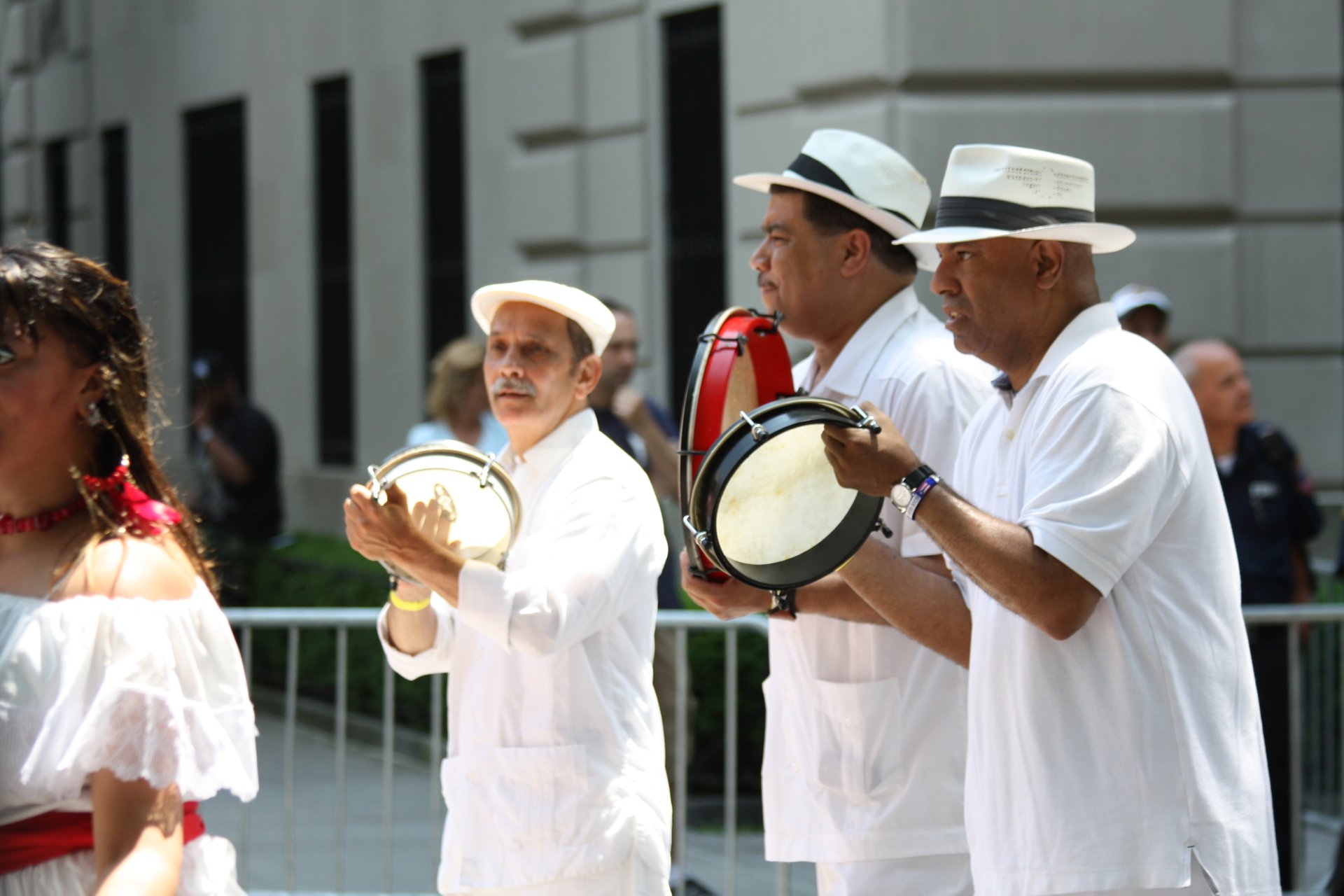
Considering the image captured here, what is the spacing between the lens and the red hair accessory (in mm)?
2744

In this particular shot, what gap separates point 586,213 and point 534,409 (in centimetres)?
721

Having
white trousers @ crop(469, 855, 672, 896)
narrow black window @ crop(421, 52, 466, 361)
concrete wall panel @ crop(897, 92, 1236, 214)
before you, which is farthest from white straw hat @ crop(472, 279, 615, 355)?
narrow black window @ crop(421, 52, 466, 361)

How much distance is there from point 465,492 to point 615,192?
726cm

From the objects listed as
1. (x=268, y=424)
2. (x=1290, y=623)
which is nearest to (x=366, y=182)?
(x=268, y=424)

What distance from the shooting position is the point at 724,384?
3.58 metres

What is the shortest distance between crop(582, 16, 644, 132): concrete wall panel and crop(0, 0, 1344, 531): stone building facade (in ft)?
0.06

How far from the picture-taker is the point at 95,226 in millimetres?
17562

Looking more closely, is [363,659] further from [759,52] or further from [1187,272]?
[1187,272]

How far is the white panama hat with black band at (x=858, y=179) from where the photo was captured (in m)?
4.18

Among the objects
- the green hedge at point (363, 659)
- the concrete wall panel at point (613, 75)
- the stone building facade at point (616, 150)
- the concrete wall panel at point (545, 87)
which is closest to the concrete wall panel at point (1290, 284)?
the stone building facade at point (616, 150)

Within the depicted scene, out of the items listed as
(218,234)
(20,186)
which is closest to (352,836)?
(218,234)

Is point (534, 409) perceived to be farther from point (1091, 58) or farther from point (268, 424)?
point (268, 424)

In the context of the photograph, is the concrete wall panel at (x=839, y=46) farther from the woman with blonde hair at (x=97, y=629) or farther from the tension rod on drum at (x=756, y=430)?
the woman with blonde hair at (x=97, y=629)

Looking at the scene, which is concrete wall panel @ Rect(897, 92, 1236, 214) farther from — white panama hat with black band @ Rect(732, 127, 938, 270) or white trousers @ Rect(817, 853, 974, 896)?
white trousers @ Rect(817, 853, 974, 896)
